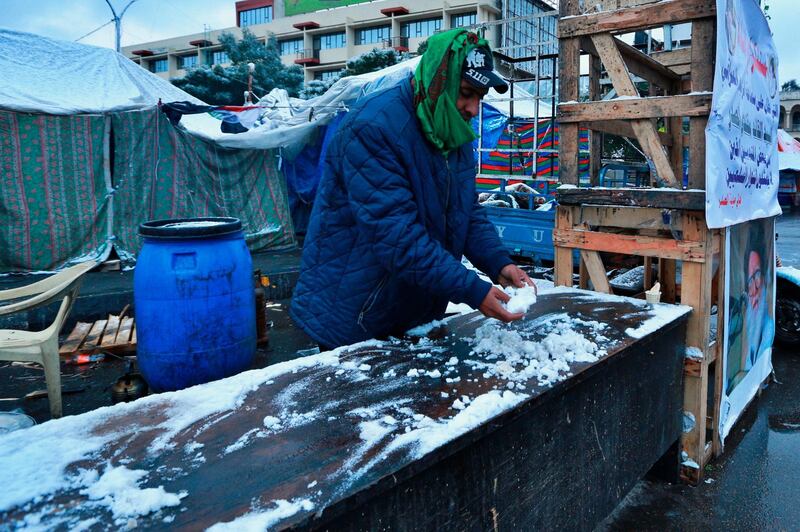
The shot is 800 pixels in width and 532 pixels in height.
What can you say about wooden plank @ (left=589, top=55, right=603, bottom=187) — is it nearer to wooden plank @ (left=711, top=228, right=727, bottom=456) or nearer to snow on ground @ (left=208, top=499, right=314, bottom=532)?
wooden plank @ (left=711, top=228, right=727, bottom=456)

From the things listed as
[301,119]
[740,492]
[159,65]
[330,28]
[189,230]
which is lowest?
[740,492]

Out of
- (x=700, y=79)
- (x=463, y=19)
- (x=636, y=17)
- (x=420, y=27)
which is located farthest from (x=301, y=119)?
(x=420, y=27)

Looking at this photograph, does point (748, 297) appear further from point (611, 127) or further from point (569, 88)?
point (569, 88)

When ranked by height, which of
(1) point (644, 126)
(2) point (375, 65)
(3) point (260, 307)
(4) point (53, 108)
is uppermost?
(2) point (375, 65)

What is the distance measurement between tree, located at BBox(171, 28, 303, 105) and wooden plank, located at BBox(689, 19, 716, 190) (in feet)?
93.8

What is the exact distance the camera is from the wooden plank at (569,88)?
3.32 m

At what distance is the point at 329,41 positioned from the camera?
2104 inches

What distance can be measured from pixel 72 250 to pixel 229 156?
8.57 ft

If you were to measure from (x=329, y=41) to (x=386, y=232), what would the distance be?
Answer: 5592 cm

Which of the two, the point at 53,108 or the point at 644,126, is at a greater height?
the point at 53,108

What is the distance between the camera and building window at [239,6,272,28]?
59662mm

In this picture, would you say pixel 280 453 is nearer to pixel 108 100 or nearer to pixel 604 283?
pixel 604 283

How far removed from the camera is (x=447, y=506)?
1557 mm

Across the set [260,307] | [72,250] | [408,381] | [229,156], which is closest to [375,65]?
[229,156]
